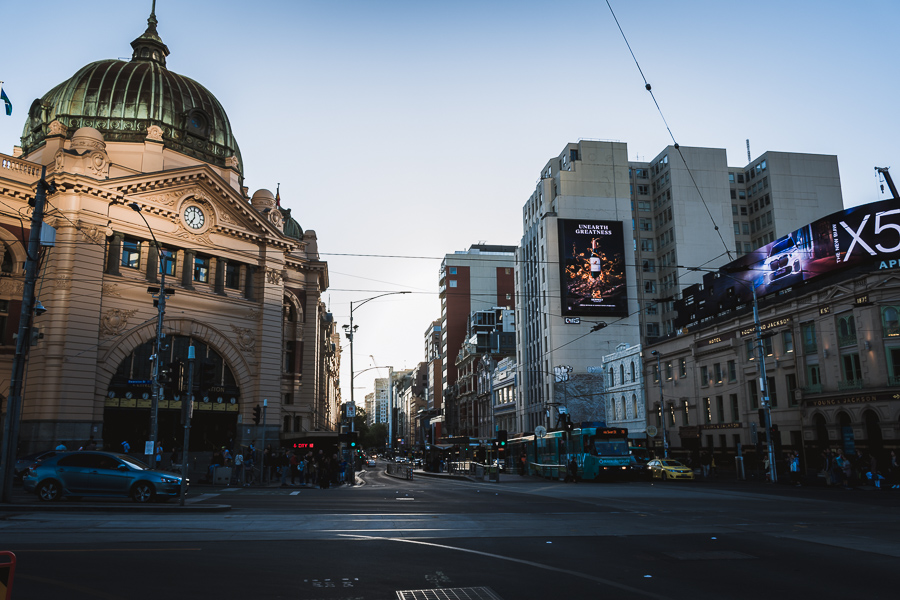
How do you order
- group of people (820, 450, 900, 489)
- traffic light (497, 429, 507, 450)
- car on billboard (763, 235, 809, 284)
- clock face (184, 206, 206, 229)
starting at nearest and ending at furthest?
group of people (820, 450, 900, 489)
clock face (184, 206, 206, 229)
car on billboard (763, 235, 809, 284)
traffic light (497, 429, 507, 450)

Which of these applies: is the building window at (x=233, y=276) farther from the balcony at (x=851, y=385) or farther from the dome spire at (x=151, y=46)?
the balcony at (x=851, y=385)

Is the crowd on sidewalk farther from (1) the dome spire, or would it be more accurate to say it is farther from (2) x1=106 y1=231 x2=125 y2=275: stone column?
(1) the dome spire

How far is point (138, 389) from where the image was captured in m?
42.0

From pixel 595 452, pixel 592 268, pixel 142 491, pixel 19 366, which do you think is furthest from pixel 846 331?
pixel 592 268

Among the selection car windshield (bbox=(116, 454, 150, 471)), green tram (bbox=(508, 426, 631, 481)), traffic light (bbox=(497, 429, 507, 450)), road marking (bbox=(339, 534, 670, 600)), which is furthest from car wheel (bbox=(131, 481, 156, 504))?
traffic light (bbox=(497, 429, 507, 450))

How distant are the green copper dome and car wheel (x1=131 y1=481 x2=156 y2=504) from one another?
3493 centimetres

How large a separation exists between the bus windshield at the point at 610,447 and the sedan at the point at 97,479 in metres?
23.9

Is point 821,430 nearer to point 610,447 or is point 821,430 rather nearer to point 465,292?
point 610,447

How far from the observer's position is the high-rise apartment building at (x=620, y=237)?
8469 cm

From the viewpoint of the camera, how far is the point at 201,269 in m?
47.1

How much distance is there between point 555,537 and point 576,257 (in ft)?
246

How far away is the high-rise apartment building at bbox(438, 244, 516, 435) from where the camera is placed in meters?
136

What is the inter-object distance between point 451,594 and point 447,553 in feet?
9.71

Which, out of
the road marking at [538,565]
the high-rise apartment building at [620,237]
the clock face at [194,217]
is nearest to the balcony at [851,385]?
the road marking at [538,565]
